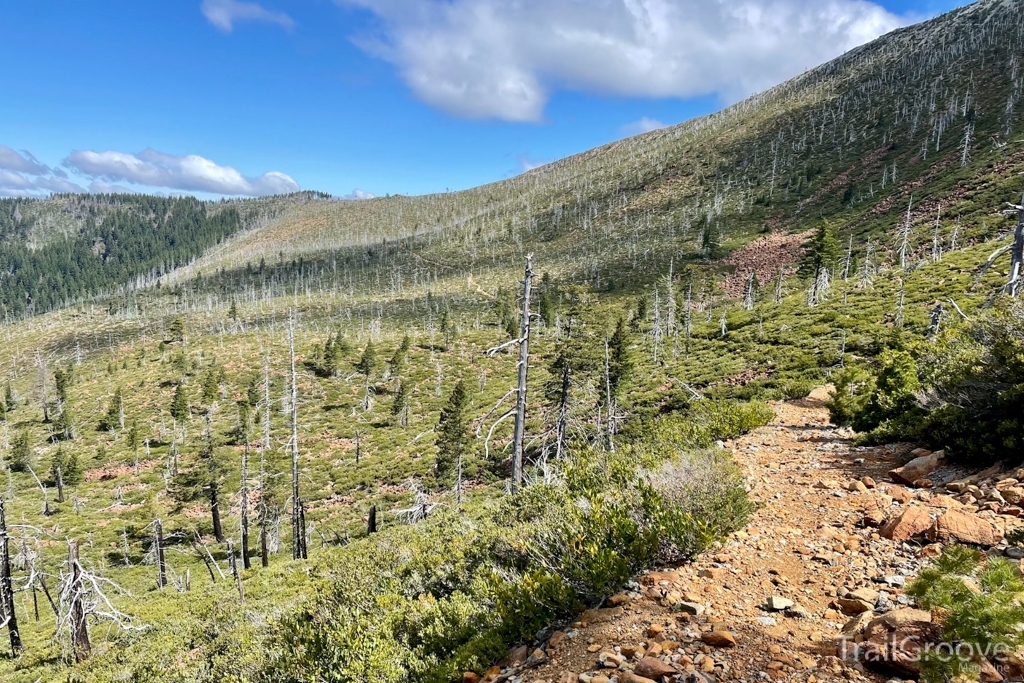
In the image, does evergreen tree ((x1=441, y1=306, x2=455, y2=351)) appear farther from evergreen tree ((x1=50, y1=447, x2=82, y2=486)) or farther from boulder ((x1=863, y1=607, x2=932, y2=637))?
boulder ((x1=863, y1=607, x2=932, y2=637))

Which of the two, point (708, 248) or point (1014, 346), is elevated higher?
point (708, 248)

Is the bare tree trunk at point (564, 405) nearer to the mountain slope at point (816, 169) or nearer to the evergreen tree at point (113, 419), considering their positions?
the mountain slope at point (816, 169)

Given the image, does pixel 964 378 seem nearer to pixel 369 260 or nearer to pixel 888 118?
pixel 888 118

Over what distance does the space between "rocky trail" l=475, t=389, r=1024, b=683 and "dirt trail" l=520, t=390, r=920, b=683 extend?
13 mm

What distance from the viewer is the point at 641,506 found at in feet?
21.3

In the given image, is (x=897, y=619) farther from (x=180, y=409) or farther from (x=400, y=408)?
(x=180, y=409)

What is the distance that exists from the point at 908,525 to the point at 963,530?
0.52 m

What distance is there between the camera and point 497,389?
62.2m

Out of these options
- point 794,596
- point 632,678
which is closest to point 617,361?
point 794,596

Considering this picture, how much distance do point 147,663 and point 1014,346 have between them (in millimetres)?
21404

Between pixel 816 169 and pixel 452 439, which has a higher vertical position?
pixel 816 169

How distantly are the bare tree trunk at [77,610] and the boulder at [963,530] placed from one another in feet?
69.3

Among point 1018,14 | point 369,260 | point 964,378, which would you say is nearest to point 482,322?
point 964,378

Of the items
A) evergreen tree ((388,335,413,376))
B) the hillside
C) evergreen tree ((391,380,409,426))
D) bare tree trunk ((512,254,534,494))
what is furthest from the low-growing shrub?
evergreen tree ((388,335,413,376))
